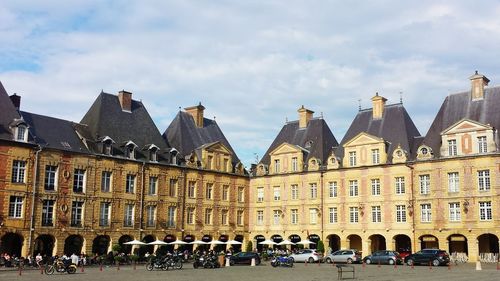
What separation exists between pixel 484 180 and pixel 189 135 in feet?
80.5

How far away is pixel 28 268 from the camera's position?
1368 inches

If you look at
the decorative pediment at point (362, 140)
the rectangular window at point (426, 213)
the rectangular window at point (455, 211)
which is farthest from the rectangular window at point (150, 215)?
the rectangular window at point (455, 211)

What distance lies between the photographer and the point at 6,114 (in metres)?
39.2

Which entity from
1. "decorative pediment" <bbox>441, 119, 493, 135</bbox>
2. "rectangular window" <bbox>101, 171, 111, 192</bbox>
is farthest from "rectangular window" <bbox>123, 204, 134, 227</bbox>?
"decorative pediment" <bbox>441, 119, 493, 135</bbox>

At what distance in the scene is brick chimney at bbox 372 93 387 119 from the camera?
49438 mm

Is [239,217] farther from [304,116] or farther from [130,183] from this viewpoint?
[130,183]

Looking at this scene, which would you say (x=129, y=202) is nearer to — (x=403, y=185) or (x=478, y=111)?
(x=403, y=185)

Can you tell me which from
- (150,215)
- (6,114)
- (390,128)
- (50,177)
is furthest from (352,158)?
(6,114)

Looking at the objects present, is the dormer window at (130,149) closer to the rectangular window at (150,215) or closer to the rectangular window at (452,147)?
the rectangular window at (150,215)

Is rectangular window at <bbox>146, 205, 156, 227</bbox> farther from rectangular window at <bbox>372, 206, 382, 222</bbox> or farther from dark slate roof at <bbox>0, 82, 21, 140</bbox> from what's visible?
rectangular window at <bbox>372, 206, 382, 222</bbox>

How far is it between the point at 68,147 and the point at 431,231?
26.9 m

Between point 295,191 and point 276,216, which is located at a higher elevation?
point 295,191

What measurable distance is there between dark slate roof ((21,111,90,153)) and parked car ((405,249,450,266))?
78.2 feet

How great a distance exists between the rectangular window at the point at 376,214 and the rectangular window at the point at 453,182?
5.76 m
